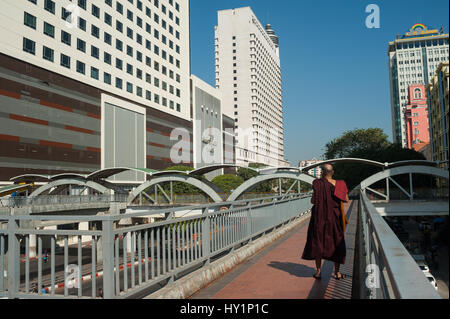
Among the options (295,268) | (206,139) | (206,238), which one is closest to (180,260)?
(206,238)

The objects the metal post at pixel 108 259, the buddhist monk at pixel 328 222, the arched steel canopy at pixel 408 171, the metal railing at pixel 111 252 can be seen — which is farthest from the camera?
the arched steel canopy at pixel 408 171

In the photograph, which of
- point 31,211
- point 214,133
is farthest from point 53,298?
point 214,133

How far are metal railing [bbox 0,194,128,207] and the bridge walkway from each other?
955 inches

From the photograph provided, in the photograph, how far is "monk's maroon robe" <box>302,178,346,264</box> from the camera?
5.09 meters

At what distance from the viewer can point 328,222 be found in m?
5.10

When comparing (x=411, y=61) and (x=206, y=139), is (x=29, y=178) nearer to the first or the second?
(x=206, y=139)

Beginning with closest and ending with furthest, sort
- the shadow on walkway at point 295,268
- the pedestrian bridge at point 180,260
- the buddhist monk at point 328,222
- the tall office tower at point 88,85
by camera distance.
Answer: the pedestrian bridge at point 180,260
the buddhist monk at point 328,222
the shadow on walkway at point 295,268
the tall office tower at point 88,85

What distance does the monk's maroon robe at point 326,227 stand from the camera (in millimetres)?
5090

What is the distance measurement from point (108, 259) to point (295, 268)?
371 cm

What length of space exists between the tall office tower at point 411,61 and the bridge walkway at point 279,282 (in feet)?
395

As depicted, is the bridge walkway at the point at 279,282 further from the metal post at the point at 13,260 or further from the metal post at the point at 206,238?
the metal post at the point at 13,260

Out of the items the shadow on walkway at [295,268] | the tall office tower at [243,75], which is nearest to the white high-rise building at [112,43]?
the shadow on walkway at [295,268]

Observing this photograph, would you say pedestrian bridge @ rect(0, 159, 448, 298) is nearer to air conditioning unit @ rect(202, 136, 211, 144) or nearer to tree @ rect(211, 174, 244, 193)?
tree @ rect(211, 174, 244, 193)

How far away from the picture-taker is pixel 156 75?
56.2 meters
